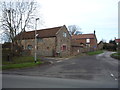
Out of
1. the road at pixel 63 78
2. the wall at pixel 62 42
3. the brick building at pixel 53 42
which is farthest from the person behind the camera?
the wall at pixel 62 42

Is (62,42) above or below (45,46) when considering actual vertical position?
above

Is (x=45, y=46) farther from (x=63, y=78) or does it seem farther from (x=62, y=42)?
(x=63, y=78)

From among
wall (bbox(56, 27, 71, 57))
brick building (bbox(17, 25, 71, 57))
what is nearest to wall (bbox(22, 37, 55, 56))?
brick building (bbox(17, 25, 71, 57))

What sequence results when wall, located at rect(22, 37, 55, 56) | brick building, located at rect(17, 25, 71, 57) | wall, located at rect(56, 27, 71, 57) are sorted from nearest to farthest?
brick building, located at rect(17, 25, 71, 57), wall, located at rect(22, 37, 55, 56), wall, located at rect(56, 27, 71, 57)

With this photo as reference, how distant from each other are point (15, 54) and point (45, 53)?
941 centimetres

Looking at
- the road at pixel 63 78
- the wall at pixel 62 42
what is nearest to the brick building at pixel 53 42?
the wall at pixel 62 42

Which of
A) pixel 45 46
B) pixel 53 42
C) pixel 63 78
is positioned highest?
pixel 53 42

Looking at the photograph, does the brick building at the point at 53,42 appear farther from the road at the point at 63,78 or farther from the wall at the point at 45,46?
the road at the point at 63,78

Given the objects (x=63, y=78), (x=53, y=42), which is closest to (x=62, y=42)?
(x=53, y=42)

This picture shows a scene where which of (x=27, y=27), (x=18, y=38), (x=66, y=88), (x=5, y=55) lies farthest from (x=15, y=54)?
(x=66, y=88)

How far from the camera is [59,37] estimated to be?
31.7 meters

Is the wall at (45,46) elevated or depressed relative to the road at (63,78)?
elevated

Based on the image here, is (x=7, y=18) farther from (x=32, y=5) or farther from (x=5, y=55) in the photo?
(x=5, y=55)

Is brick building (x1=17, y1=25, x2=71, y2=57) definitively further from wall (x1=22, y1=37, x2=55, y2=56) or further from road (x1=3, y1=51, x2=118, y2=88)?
road (x1=3, y1=51, x2=118, y2=88)
